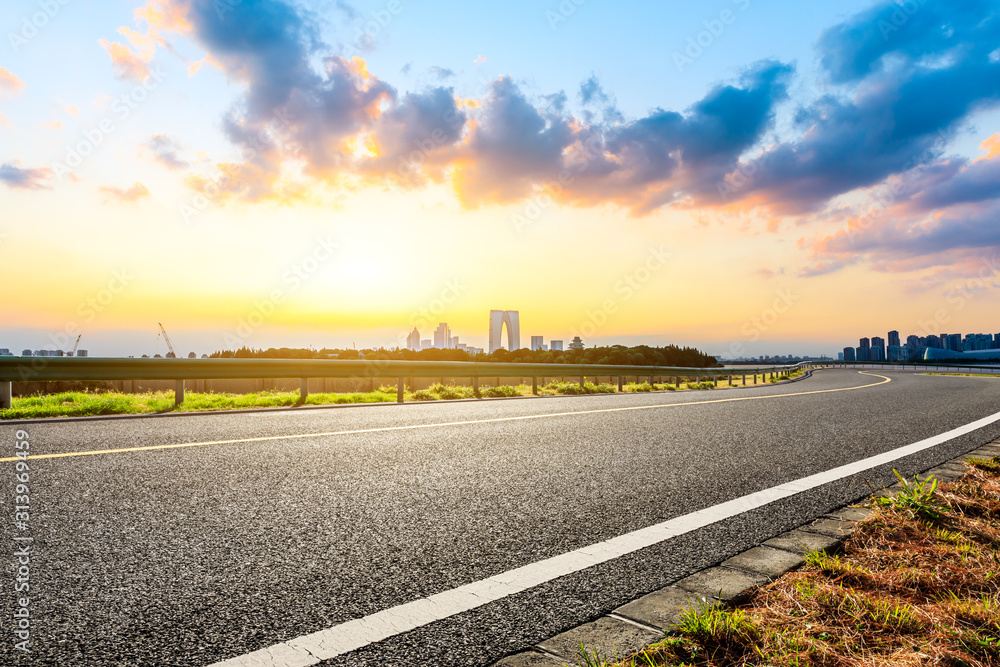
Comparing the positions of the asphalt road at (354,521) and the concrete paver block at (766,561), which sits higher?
the asphalt road at (354,521)

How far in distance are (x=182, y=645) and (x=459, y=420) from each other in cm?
589

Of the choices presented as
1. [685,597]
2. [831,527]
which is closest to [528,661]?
[685,597]

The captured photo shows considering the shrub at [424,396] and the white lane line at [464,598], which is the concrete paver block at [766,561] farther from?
the shrub at [424,396]

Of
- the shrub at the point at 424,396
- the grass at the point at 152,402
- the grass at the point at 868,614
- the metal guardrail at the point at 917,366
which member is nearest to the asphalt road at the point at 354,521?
the grass at the point at 868,614

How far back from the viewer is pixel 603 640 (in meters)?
2.00

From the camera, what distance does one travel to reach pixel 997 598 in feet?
7.45

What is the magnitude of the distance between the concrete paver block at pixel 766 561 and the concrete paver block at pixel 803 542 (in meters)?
0.09

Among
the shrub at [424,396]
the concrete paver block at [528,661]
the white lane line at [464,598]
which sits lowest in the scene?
the concrete paver block at [528,661]

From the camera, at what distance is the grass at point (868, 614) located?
74.5 inches

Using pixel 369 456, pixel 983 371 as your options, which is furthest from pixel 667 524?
pixel 983 371

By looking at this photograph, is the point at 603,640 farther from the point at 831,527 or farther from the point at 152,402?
the point at 152,402

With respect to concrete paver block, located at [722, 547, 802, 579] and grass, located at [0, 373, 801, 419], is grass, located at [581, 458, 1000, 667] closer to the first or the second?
concrete paver block, located at [722, 547, 802, 579]

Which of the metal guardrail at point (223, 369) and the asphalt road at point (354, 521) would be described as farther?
the metal guardrail at point (223, 369)

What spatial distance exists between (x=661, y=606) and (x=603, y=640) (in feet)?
1.21
